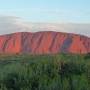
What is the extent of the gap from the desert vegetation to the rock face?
36.2 meters

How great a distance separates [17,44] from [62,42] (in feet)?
22.7

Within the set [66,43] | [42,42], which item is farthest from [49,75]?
[42,42]

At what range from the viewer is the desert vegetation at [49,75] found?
51.6 feet

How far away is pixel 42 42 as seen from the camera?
62094 millimetres

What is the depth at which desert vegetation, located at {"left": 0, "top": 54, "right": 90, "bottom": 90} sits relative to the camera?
15.7 metres

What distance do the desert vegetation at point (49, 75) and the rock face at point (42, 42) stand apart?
119 ft

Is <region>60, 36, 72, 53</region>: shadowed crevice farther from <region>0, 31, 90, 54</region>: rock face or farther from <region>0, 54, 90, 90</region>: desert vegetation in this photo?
<region>0, 54, 90, 90</region>: desert vegetation

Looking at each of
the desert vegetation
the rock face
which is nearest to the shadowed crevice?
the rock face

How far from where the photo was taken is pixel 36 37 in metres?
64.6

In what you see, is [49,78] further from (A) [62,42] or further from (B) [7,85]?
(A) [62,42]

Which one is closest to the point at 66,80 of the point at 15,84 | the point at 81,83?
the point at 81,83

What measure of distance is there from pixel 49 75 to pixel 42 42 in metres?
45.1

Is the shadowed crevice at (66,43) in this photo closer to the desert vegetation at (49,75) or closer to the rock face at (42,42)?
the rock face at (42,42)

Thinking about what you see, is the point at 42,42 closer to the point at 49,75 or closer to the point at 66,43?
the point at 66,43
